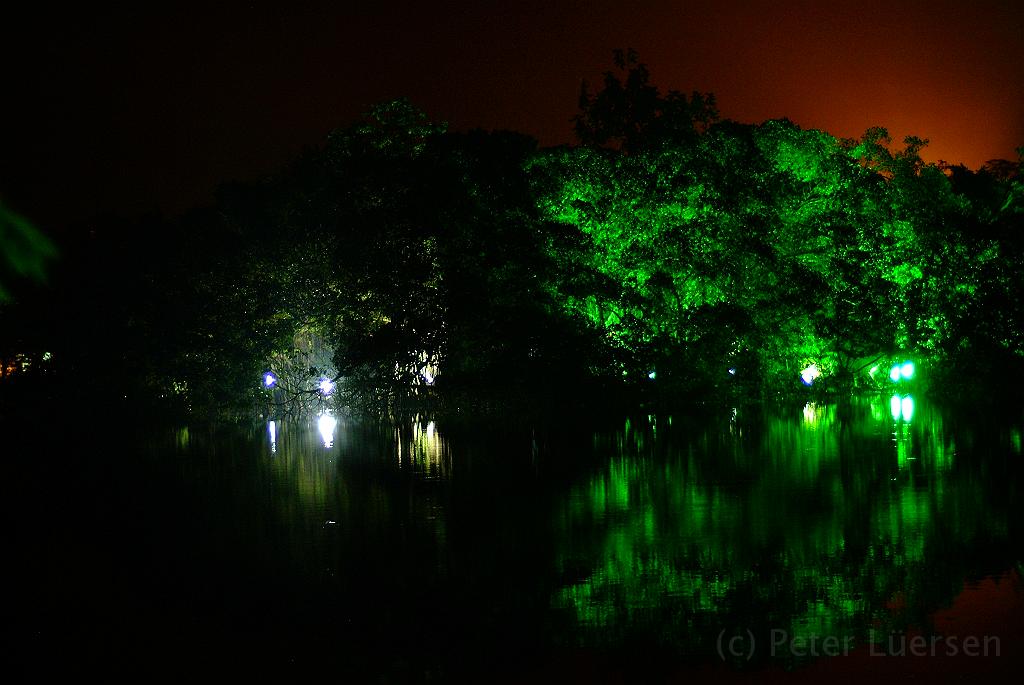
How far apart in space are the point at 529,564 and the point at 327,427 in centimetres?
2172

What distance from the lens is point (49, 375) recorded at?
4341 cm

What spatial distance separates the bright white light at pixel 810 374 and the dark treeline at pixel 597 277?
100 centimetres

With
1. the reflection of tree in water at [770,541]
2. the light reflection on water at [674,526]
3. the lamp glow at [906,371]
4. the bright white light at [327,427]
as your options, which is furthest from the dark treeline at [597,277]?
the reflection of tree in water at [770,541]

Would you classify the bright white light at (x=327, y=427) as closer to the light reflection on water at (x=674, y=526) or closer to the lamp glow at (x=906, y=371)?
the light reflection on water at (x=674, y=526)

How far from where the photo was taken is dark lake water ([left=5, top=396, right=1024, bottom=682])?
8023 mm

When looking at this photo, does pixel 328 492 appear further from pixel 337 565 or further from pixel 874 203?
pixel 874 203

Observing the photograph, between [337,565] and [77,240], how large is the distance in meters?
41.0

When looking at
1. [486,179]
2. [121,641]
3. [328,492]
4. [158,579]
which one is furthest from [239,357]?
[121,641]

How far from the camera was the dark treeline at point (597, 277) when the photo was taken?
3472cm

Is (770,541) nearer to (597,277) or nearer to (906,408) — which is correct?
(906,408)

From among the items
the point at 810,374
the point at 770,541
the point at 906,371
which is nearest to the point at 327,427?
the point at 810,374

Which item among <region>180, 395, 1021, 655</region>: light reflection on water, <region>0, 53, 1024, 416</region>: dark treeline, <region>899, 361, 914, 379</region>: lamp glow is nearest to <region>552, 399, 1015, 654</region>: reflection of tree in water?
<region>180, 395, 1021, 655</region>: light reflection on water

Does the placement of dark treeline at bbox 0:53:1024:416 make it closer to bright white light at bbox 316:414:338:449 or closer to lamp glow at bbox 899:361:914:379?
bright white light at bbox 316:414:338:449

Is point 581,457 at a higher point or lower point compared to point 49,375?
lower
